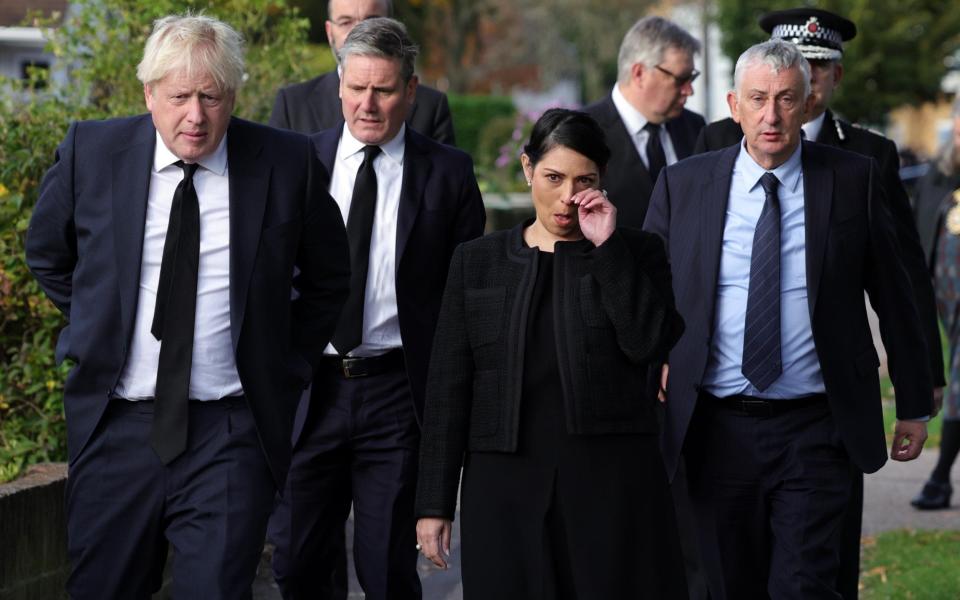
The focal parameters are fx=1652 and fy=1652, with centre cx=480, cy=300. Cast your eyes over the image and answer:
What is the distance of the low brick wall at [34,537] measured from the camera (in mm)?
5586

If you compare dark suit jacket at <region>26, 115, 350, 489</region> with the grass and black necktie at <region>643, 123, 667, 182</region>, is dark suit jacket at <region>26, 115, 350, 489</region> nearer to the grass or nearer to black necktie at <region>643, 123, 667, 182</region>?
black necktie at <region>643, 123, 667, 182</region>

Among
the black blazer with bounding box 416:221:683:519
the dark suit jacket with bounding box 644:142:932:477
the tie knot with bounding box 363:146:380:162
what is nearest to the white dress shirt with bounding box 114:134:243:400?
the black blazer with bounding box 416:221:683:519

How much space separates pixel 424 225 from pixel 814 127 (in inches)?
64.5

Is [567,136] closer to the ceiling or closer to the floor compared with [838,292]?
closer to the ceiling

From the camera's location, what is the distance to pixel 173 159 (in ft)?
15.4

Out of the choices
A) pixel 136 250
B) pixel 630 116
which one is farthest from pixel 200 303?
pixel 630 116

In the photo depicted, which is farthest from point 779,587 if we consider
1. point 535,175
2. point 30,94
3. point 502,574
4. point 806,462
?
point 30,94

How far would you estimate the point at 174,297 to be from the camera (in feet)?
15.0

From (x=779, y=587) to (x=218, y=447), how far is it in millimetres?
1891

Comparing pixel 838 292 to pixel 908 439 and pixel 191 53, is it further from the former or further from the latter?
pixel 191 53

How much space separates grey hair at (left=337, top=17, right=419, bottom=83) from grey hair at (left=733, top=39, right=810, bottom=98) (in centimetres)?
115

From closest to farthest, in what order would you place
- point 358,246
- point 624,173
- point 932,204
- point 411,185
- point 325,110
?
point 358,246 → point 411,185 → point 325,110 → point 624,173 → point 932,204

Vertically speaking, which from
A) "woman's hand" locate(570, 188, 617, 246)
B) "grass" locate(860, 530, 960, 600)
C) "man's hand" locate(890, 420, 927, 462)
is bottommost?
"grass" locate(860, 530, 960, 600)

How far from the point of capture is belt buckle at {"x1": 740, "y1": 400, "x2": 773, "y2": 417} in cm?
526
